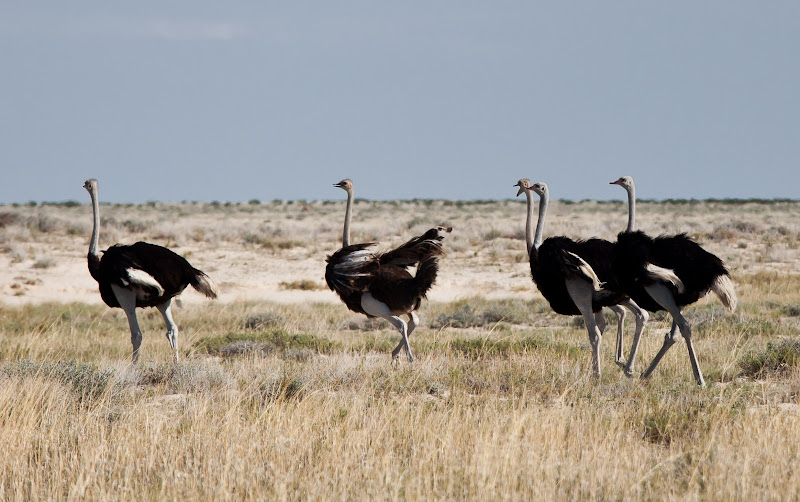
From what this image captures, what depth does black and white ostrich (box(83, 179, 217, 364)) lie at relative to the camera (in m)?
9.73

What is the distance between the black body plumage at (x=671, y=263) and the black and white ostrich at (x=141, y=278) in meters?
4.73

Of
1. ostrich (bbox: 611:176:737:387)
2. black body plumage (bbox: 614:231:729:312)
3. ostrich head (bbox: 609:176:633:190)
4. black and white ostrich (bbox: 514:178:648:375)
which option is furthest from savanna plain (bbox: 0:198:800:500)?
ostrich head (bbox: 609:176:633:190)

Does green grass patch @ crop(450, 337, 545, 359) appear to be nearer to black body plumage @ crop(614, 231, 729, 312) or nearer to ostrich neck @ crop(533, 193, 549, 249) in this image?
ostrich neck @ crop(533, 193, 549, 249)

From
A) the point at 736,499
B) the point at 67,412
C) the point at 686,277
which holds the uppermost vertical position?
the point at 686,277

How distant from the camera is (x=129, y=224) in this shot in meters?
38.1

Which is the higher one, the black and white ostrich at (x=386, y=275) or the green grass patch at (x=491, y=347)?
the black and white ostrich at (x=386, y=275)

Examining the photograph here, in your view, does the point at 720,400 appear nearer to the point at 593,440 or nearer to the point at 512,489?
the point at 593,440

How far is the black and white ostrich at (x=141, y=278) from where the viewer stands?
973 cm

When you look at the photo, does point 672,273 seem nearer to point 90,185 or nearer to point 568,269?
point 568,269

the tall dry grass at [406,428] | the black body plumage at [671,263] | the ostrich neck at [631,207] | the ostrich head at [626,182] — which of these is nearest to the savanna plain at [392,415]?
the tall dry grass at [406,428]

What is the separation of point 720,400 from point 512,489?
8.31 ft

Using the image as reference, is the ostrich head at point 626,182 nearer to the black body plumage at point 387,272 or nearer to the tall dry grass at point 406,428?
the tall dry grass at point 406,428

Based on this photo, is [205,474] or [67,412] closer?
[205,474]

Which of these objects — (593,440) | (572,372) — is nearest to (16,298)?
(572,372)
